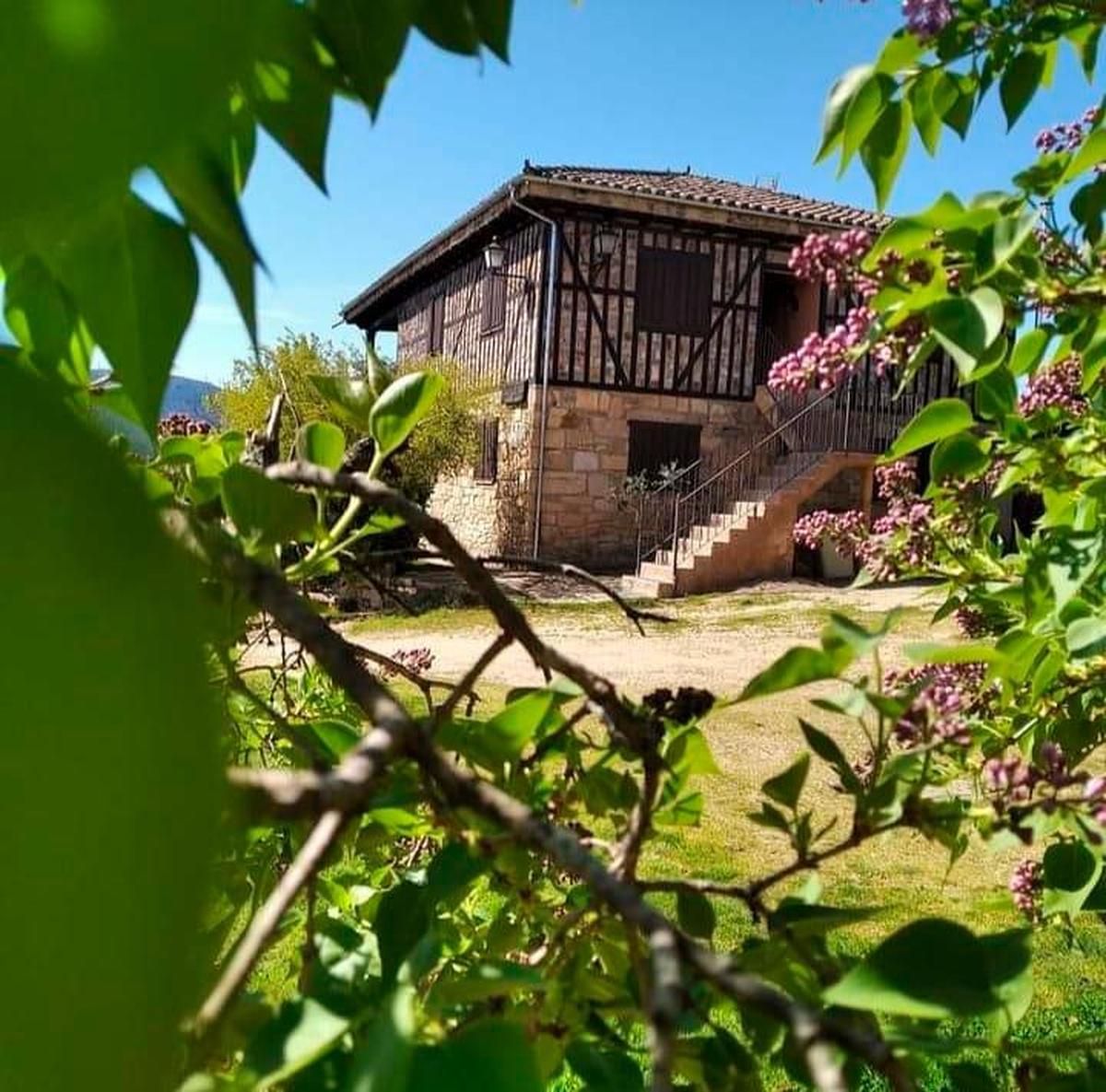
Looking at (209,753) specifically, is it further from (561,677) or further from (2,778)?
(561,677)

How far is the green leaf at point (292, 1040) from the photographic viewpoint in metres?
0.24

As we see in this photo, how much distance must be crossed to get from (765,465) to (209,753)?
12.5m

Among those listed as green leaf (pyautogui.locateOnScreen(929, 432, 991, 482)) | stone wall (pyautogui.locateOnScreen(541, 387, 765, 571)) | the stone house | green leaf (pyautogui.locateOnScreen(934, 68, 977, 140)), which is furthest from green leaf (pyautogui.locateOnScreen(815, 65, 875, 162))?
stone wall (pyautogui.locateOnScreen(541, 387, 765, 571))

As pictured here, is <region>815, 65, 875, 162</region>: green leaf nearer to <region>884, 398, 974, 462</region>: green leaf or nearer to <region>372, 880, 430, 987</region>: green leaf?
<region>884, 398, 974, 462</region>: green leaf

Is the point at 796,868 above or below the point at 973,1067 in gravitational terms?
above

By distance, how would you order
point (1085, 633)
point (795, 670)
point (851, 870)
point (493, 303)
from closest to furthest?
point (795, 670) → point (1085, 633) → point (851, 870) → point (493, 303)

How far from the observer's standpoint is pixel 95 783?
12 centimetres

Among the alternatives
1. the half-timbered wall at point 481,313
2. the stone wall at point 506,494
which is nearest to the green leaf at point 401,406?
the stone wall at point 506,494

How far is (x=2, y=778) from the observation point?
12 cm

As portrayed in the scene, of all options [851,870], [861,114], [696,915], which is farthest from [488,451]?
[696,915]

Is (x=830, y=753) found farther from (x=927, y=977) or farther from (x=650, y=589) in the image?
(x=650, y=589)

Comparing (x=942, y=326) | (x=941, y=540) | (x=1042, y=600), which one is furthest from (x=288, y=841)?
(x=941, y=540)

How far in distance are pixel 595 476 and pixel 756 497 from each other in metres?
1.67

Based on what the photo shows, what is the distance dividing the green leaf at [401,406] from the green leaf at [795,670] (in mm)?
258
